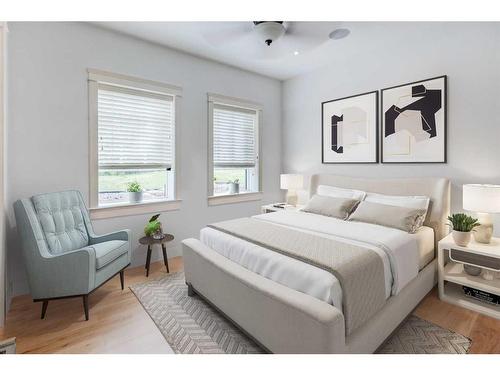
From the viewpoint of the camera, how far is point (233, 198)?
4172 millimetres

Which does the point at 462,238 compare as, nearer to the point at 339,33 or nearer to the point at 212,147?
the point at 339,33

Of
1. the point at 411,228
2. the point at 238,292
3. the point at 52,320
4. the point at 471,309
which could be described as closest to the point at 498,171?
the point at 411,228

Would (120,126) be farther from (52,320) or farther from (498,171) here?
(498,171)

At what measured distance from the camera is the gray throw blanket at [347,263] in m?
1.55

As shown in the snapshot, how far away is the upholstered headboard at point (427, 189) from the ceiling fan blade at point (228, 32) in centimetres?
237

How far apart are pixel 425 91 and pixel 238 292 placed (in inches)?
120

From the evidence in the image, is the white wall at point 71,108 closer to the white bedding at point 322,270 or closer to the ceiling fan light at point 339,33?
the white bedding at point 322,270

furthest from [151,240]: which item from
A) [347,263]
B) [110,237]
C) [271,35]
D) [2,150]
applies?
[271,35]

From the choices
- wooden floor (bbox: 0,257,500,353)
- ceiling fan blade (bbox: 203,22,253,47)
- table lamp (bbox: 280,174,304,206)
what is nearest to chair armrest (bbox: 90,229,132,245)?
wooden floor (bbox: 0,257,500,353)

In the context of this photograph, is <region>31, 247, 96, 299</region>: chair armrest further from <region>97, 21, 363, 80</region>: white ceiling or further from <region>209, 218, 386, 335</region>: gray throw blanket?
<region>97, 21, 363, 80</region>: white ceiling

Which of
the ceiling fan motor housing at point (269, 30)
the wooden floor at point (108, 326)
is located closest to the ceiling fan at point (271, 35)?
the ceiling fan motor housing at point (269, 30)

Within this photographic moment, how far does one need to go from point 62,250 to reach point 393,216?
3211 mm

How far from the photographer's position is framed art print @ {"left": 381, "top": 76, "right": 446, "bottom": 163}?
2.87 metres

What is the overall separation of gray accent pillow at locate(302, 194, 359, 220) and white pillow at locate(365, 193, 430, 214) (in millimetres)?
224
